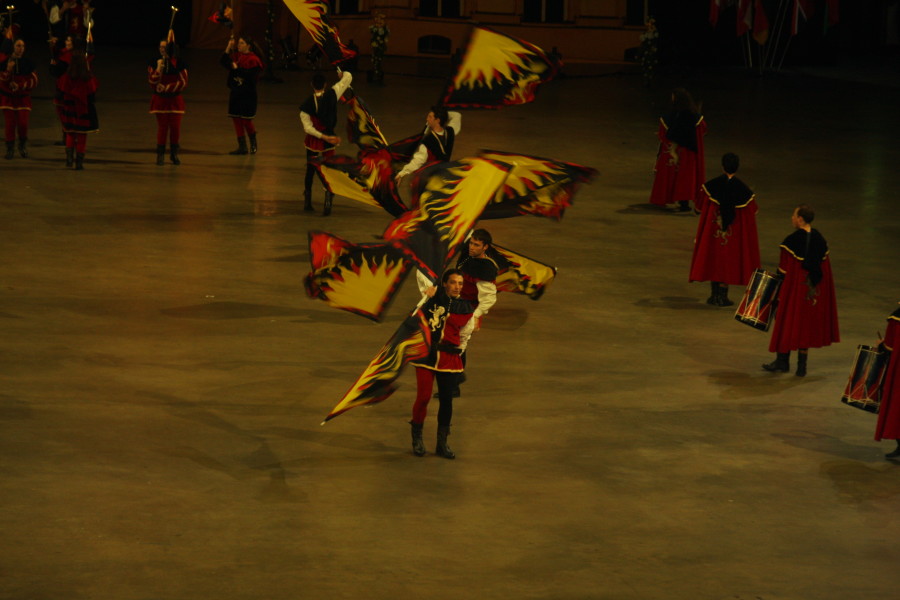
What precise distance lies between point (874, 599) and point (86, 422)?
5.53m

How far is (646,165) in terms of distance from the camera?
2198 cm

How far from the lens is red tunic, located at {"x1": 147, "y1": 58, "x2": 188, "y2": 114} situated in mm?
19625

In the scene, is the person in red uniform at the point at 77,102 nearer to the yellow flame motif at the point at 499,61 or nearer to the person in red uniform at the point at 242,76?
the person in red uniform at the point at 242,76

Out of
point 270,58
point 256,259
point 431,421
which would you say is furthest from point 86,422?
point 270,58

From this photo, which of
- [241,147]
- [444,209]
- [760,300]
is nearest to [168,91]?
[241,147]

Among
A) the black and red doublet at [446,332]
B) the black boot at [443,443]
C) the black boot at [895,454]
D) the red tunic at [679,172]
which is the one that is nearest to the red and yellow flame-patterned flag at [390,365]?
the black and red doublet at [446,332]

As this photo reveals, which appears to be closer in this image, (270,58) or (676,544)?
(676,544)

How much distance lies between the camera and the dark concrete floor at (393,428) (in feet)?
25.4

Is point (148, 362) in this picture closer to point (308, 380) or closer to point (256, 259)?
point (308, 380)

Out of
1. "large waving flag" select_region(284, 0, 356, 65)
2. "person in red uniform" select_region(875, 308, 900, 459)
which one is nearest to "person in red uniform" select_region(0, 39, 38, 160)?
"large waving flag" select_region(284, 0, 356, 65)

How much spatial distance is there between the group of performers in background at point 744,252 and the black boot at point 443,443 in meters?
3.06

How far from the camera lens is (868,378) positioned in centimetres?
985

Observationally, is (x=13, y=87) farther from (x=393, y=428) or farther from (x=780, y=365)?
(x=780, y=365)

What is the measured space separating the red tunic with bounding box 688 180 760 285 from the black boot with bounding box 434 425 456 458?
5149mm
